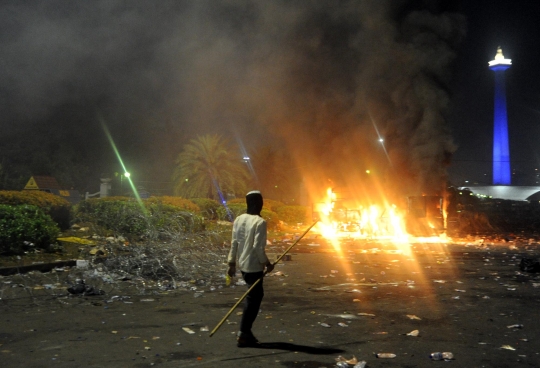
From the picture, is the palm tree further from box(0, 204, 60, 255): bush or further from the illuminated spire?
the illuminated spire

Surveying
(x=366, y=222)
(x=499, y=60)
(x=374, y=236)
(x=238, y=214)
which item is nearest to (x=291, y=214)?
(x=366, y=222)

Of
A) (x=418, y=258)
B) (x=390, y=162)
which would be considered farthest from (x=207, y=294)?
(x=390, y=162)

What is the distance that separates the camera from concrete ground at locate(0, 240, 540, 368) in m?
5.22

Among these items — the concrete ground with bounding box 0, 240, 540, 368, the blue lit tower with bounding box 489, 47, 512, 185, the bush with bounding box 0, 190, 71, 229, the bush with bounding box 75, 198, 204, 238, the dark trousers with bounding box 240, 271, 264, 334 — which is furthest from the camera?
the blue lit tower with bounding box 489, 47, 512, 185

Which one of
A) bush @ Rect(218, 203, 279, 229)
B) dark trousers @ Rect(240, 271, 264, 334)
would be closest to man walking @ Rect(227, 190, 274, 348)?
dark trousers @ Rect(240, 271, 264, 334)

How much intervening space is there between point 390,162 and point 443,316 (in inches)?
991

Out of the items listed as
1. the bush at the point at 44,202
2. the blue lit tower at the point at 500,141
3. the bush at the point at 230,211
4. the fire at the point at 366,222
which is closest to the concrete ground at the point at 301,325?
the bush at the point at 44,202

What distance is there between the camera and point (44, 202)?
52.7 feet

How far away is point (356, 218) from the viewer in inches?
1113

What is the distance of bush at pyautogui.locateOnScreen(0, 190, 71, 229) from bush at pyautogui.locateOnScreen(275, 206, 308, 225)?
1764cm

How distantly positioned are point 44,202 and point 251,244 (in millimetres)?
11907

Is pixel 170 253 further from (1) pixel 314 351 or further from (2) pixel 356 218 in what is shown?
(2) pixel 356 218

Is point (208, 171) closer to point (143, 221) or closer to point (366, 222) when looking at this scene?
point (366, 222)

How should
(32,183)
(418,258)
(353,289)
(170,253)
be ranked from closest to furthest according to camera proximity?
(353,289)
(170,253)
(418,258)
(32,183)
